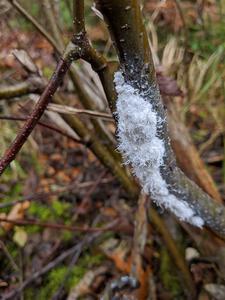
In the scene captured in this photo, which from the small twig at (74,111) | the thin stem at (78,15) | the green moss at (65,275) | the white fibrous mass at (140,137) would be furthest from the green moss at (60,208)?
the thin stem at (78,15)

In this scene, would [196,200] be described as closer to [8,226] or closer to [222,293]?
[222,293]

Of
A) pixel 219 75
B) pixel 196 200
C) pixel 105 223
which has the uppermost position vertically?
pixel 219 75

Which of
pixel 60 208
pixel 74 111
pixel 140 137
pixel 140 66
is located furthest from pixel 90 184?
pixel 140 66

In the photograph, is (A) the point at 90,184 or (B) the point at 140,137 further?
(A) the point at 90,184

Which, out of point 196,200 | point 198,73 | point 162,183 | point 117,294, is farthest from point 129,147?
point 198,73

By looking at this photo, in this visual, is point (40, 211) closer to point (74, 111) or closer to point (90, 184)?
point (90, 184)

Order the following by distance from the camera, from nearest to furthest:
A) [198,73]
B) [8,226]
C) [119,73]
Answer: [119,73] < [8,226] < [198,73]

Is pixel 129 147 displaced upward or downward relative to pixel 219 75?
downward

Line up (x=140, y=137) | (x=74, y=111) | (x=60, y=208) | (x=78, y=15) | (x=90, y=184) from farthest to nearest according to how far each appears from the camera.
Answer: (x=60, y=208), (x=90, y=184), (x=74, y=111), (x=140, y=137), (x=78, y=15)
